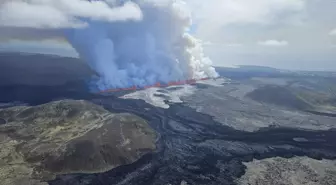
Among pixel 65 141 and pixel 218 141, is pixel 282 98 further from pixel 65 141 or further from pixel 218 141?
pixel 65 141

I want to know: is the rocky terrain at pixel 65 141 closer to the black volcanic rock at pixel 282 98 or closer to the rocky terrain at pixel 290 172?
the rocky terrain at pixel 290 172

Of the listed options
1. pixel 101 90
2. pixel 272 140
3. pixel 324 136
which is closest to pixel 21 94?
pixel 101 90

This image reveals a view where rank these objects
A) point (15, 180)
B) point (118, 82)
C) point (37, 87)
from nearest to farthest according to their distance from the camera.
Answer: point (15, 180)
point (37, 87)
point (118, 82)

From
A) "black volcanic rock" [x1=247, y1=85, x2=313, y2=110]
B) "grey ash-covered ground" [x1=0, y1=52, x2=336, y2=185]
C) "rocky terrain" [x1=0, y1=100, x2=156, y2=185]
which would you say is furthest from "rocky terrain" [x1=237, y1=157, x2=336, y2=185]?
"black volcanic rock" [x1=247, y1=85, x2=313, y2=110]

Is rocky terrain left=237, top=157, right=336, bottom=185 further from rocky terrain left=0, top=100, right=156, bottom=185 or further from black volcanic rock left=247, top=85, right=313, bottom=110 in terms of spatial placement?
black volcanic rock left=247, top=85, right=313, bottom=110

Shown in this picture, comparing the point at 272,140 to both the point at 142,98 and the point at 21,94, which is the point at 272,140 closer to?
the point at 142,98

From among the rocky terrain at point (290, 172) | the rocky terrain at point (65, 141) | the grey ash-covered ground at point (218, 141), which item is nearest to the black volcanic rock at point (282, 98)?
the grey ash-covered ground at point (218, 141)
